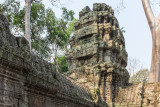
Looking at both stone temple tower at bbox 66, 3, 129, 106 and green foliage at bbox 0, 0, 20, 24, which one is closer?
stone temple tower at bbox 66, 3, 129, 106

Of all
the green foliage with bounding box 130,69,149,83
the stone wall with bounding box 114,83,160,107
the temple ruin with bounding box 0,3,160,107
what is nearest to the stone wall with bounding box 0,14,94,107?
the temple ruin with bounding box 0,3,160,107

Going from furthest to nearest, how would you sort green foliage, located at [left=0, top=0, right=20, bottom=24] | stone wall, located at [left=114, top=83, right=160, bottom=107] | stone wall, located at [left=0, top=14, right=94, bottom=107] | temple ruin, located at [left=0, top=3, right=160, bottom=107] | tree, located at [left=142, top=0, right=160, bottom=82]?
green foliage, located at [left=0, top=0, right=20, bottom=24]
tree, located at [left=142, top=0, right=160, bottom=82]
stone wall, located at [left=114, top=83, right=160, bottom=107]
temple ruin, located at [left=0, top=3, right=160, bottom=107]
stone wall, located at [left=0, top=14, right=94, bottom=107]

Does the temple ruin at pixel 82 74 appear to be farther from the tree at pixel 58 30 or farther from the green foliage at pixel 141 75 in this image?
the green foliage at pixel 141 75

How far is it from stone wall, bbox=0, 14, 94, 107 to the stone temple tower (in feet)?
14.6

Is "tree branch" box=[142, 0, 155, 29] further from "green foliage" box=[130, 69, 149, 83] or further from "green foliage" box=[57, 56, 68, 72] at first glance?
"green foliage" box=[130, 69, 149, 83]

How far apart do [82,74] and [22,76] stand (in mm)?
6876

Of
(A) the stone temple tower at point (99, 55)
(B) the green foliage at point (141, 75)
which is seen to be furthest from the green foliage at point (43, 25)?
(B) the green foliage at point (141, 75)

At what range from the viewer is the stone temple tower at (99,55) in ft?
33.4

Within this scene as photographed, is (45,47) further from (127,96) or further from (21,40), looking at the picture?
(21,40)

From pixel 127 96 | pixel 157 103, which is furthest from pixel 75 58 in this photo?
pixel 157 103

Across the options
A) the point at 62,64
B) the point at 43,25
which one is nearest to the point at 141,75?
the point at 62,64

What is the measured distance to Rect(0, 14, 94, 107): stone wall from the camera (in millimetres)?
3525

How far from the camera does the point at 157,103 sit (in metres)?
9.21

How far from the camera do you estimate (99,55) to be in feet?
36.8
